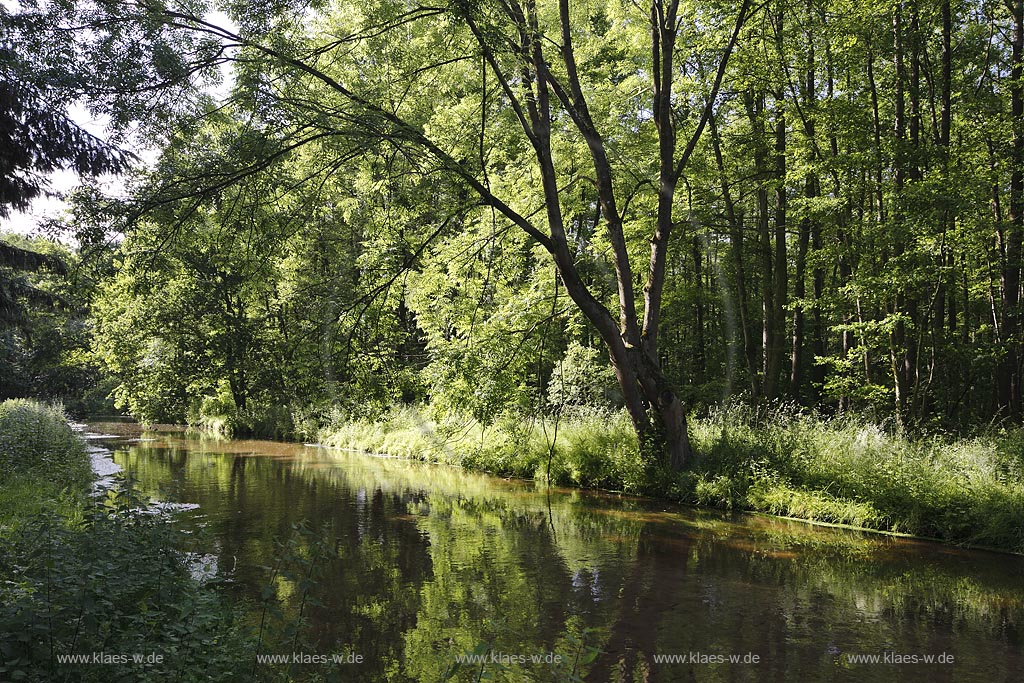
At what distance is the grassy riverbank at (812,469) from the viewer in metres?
9.88

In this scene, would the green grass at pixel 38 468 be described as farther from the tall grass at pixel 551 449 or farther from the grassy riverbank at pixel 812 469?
the grassy riverbank at pixel 812 469

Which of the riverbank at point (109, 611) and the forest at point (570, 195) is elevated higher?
the forest at point (570, 195)

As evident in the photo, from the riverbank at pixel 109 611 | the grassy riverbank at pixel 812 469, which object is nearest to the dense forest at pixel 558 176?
the grassy riverbank at pixel 812 469

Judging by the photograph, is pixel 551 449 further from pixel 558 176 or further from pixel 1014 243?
pixel 1014 243

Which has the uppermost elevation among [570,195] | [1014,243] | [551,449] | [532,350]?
[570,195]

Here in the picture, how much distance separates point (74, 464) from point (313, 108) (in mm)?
10662

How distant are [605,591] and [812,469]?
5.61 m

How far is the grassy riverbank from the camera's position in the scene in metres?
9.88

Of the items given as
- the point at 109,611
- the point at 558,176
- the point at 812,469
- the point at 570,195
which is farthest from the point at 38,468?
the point at 812,469

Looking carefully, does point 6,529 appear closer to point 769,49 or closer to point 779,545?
point 779,545

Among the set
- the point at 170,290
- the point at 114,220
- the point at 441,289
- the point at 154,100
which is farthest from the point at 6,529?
the point at 170,290

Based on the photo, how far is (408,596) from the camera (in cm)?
772

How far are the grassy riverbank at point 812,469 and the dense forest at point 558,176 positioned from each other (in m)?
0.85

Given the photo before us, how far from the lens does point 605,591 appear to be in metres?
7.96
